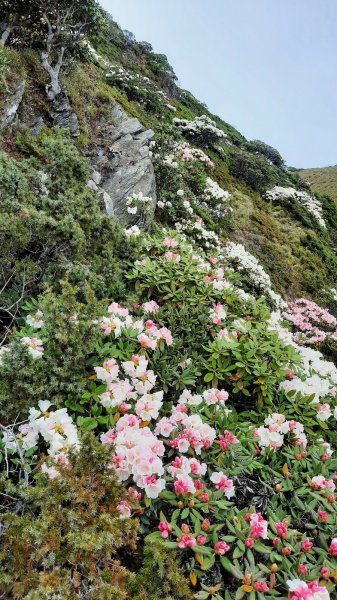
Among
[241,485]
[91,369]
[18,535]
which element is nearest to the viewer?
[18,535]

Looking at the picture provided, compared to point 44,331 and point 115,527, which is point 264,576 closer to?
point 115,527

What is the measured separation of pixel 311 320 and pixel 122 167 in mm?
7305

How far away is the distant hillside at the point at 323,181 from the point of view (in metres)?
48.2

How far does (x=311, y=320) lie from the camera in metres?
11.8

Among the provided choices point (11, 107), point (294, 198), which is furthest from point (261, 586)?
point (294, 198)

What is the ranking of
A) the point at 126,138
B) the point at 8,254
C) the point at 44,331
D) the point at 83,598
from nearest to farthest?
the point at 83,598, the point at 44,331, the point at 8,254, the point at 126,138

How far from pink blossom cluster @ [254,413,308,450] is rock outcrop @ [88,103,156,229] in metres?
5.31

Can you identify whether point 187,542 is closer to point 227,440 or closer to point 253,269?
point 227,440

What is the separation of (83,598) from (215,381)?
1.96 m

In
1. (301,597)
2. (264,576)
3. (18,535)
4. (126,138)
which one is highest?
(126,138)

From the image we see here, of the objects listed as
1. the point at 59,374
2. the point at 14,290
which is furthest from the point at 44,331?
the point at 14,290

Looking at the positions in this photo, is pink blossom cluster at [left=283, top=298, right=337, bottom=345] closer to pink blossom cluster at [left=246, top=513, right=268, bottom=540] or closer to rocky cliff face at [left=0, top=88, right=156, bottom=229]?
rocky cliff face at [left=0, top=88, right=156, bottom=229]

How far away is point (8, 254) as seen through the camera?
375cm

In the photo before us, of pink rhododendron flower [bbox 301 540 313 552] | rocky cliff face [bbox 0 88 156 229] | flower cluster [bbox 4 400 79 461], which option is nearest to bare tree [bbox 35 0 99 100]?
rocky cliff face [bbox 0 88 156 229]
